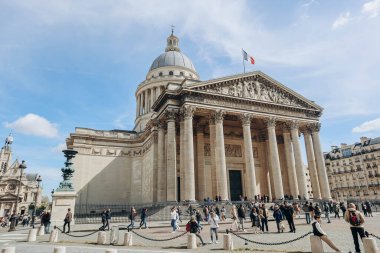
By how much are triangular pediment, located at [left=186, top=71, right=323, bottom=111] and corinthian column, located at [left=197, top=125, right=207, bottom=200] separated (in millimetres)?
6020

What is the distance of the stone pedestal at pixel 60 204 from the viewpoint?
714 inches

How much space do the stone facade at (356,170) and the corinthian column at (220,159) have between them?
3745cm

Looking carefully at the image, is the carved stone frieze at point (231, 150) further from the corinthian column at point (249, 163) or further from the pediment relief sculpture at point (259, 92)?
the pediment relief sculpture at point (259, 92)

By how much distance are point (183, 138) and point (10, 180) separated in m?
70.3

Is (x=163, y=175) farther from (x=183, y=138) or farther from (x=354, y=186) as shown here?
(x=354, y=186)

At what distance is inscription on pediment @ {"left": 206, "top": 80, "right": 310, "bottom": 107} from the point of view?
28750 millimetres

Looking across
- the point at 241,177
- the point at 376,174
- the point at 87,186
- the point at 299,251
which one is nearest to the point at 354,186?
the point at 376,174

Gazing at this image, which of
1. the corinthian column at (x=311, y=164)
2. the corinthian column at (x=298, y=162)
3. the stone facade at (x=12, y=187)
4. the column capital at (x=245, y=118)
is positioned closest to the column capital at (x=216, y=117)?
the column capital at (x=245, y=118)

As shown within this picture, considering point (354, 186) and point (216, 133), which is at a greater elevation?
point (216, 133)

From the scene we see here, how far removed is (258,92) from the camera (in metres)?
30.4

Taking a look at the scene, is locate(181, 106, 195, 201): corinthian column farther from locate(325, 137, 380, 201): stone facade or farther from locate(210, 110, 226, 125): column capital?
locate(325, 137, 380, 201): stone facade

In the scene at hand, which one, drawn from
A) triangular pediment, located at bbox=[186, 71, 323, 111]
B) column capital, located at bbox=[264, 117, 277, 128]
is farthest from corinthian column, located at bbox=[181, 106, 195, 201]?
column capital, located at bbox=[264, 117, 277, 128]

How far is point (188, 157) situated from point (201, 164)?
5715mm

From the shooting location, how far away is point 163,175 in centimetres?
2736
